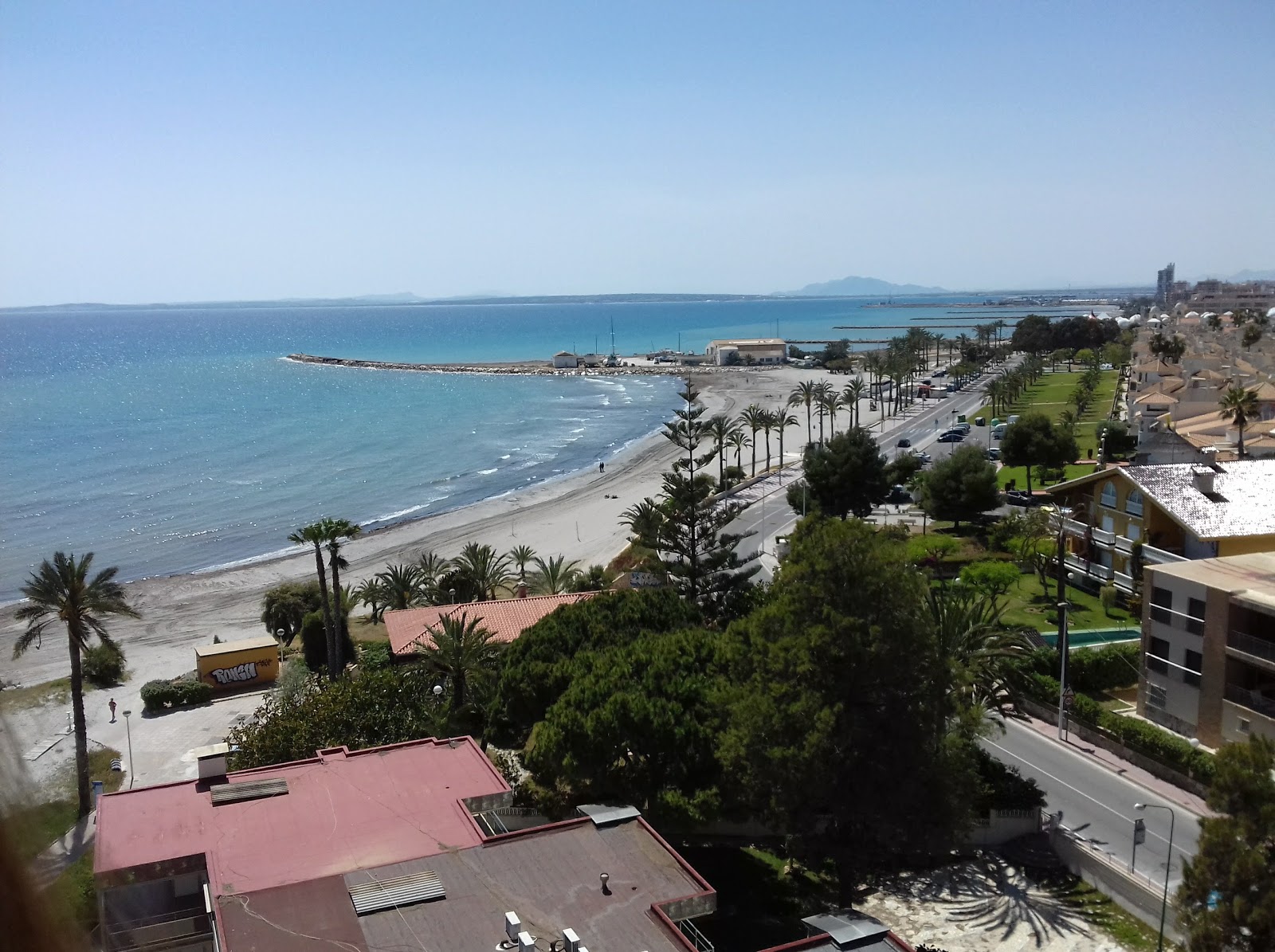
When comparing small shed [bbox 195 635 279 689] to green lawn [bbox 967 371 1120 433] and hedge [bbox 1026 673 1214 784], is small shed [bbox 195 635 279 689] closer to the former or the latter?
hedge [bbox 1026 673 1214 784]

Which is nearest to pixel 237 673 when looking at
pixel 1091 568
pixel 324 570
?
pixel 324 570

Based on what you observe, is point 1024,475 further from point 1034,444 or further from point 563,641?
point 563,641

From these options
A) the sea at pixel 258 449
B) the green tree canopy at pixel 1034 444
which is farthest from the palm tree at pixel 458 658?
the green tree canopy at pixel 1034 444

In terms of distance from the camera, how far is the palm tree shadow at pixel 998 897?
15.3m

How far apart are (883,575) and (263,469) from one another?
60999 mm

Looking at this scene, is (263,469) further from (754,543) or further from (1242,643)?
(1242,643)

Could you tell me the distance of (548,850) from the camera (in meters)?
12.1

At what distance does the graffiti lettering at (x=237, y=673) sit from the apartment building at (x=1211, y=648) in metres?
23.9

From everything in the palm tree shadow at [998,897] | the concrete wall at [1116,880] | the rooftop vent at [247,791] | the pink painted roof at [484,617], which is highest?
the rooftop vent at [247,791]

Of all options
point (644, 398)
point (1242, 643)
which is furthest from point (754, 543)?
point (644, 398)

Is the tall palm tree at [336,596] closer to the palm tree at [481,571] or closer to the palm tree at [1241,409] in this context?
the palm tree at [481,571]

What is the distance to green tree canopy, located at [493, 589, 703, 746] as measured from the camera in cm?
1922

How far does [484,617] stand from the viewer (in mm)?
26438

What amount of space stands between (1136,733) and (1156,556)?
30.1ft
